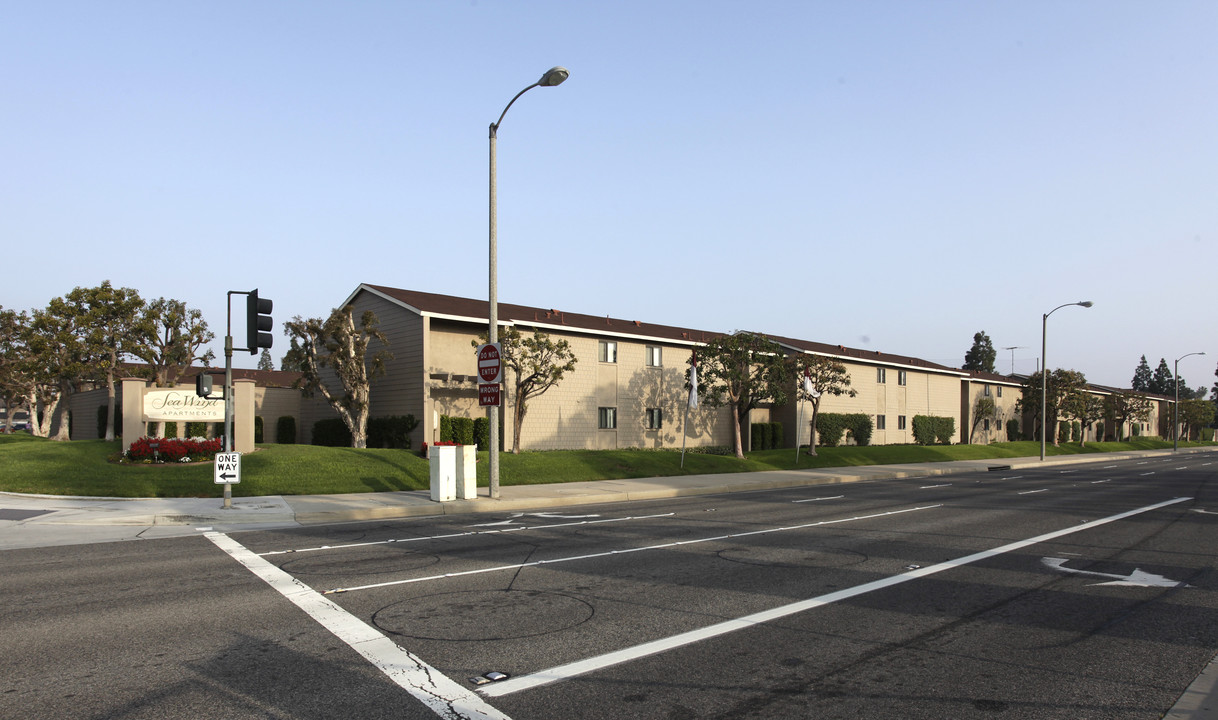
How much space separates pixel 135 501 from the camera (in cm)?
1698

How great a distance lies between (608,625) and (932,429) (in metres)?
56.6

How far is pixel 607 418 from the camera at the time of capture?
36.8 m

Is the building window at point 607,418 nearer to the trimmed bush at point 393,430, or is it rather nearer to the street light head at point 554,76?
the trimmed bush at point 393,430

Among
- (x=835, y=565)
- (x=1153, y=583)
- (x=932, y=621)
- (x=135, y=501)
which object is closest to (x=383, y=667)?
(x=932, y=621)

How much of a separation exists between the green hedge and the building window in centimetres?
2914

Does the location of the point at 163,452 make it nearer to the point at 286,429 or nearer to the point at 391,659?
the point at 286,429

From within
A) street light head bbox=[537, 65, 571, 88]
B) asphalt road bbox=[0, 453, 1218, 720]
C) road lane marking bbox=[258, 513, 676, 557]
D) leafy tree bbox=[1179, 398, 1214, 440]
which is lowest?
leafy tree bbox=[1179, 398, 1214, 440]

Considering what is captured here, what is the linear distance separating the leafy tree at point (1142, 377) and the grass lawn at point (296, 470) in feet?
617

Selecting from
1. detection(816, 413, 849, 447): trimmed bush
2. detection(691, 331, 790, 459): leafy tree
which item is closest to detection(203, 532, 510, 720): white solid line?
detection(691, 331, 790, 459): leafy tree

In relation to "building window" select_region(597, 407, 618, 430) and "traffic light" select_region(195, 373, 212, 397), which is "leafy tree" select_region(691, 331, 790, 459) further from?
"traffic light" select_region(195, 373, 212, 397)

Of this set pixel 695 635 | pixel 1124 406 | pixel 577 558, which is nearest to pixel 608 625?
pixel 695 635

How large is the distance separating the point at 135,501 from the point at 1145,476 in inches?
1478

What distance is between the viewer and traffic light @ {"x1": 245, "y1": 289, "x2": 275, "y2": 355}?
50.6 feet

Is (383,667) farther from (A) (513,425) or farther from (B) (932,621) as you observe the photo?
(A) (513,425)
